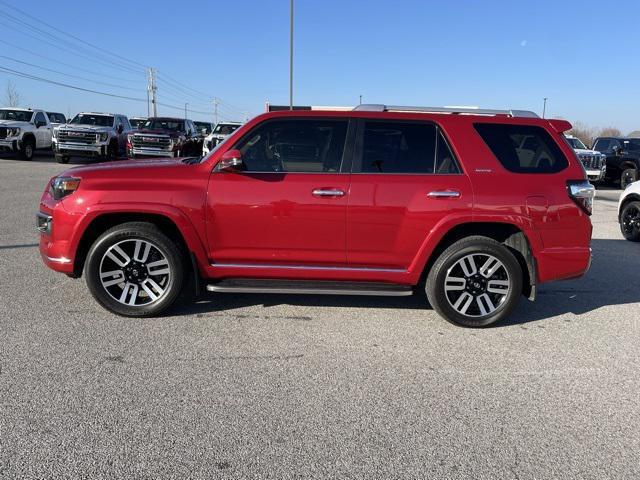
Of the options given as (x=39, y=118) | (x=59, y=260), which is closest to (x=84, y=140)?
(x=39, y=118)

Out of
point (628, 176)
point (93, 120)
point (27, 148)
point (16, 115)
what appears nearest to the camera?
point (628, 176)

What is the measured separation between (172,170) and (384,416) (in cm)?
275

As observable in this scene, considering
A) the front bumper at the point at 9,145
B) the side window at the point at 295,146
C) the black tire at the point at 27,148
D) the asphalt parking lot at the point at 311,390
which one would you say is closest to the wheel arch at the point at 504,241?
the asphalt parking lot at the point at 311,390

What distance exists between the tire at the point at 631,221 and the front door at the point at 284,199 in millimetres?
6920

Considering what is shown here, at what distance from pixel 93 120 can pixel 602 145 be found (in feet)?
69.0

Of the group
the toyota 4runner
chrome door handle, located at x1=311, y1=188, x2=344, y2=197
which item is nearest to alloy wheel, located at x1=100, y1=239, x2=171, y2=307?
chrome door handle, located at x1=311, y1=188, x2=344, y2=197

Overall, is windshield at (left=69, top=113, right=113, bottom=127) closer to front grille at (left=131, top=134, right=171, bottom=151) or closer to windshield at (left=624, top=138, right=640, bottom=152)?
front grille at (left=131, top=134, right=171, bottom=151)

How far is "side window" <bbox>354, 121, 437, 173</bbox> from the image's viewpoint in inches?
175

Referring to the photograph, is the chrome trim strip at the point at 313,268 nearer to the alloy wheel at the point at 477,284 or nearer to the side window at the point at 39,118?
the alloy wheel at the point at 477,284

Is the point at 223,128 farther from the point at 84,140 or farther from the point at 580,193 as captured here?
the point at 580,193

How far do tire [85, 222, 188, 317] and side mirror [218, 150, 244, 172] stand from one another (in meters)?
0.80

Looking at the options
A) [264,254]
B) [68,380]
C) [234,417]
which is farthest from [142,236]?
[234,417]

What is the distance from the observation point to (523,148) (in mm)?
4566

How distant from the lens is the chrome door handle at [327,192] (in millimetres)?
4309
